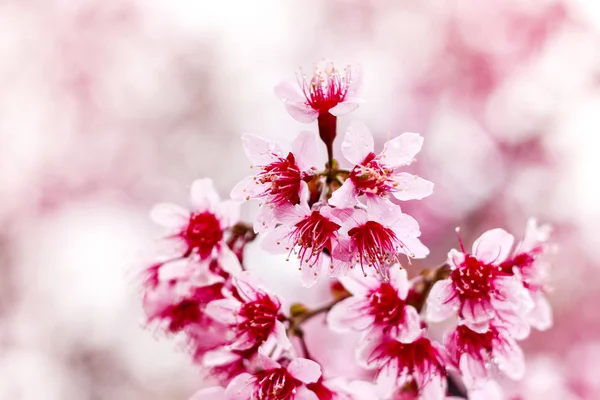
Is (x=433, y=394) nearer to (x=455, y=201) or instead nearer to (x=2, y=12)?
(x=455, y=201)

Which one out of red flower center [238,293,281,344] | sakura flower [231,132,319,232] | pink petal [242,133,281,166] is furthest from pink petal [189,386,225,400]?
pink petal [242,133,281,166]

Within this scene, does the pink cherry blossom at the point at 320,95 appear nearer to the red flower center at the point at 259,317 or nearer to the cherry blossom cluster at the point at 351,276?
the cherry blossom cluster at the point at 351,276

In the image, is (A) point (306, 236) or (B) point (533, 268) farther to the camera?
(B) point (533, 268)

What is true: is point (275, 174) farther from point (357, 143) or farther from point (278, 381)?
point (278, 381)

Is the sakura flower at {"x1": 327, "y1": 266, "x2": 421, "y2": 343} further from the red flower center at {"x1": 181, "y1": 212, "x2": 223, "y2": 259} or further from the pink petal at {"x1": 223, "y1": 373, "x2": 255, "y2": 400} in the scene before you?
the red flower center at {"x1": 181, "y1": 212, "x2": 223, "y2": 259}

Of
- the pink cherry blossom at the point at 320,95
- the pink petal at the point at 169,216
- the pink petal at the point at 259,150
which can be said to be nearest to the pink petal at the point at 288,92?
the pink cherry blossom at the point at 320,95

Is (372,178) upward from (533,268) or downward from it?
upward

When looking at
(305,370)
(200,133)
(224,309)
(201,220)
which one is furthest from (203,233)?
(200,133)
